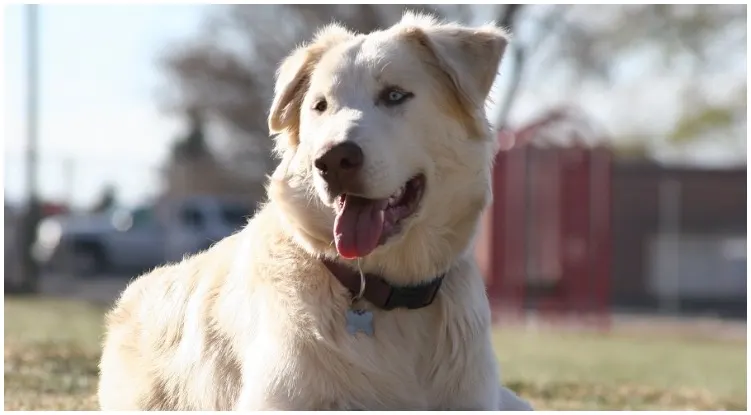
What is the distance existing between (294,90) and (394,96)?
0.53m

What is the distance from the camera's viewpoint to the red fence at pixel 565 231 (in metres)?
18.7

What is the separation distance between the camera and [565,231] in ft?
62.9

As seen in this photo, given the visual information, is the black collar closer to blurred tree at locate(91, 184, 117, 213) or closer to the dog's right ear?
the dog's right ear

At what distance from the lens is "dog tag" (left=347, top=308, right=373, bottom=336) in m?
4.25

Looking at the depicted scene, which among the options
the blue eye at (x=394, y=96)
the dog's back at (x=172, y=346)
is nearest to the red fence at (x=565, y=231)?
the dog's back at (x=172, y=346)

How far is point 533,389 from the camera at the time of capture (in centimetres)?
765

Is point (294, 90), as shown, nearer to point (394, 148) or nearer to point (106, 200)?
point (394, 148)

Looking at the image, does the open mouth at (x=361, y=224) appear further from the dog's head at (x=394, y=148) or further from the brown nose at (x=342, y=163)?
the brown nose at (x=342, y=163)

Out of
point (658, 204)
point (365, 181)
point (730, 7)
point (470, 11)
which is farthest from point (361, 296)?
point (658, 204)

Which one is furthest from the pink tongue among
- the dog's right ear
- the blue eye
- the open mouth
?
the dog's right ear

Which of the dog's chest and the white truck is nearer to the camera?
the dog's chest

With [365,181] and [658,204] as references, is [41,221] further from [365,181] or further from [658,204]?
[365,181]

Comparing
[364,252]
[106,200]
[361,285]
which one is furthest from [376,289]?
[106,200]

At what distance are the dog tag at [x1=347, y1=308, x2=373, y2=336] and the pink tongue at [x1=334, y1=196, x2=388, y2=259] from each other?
23 centimetres
